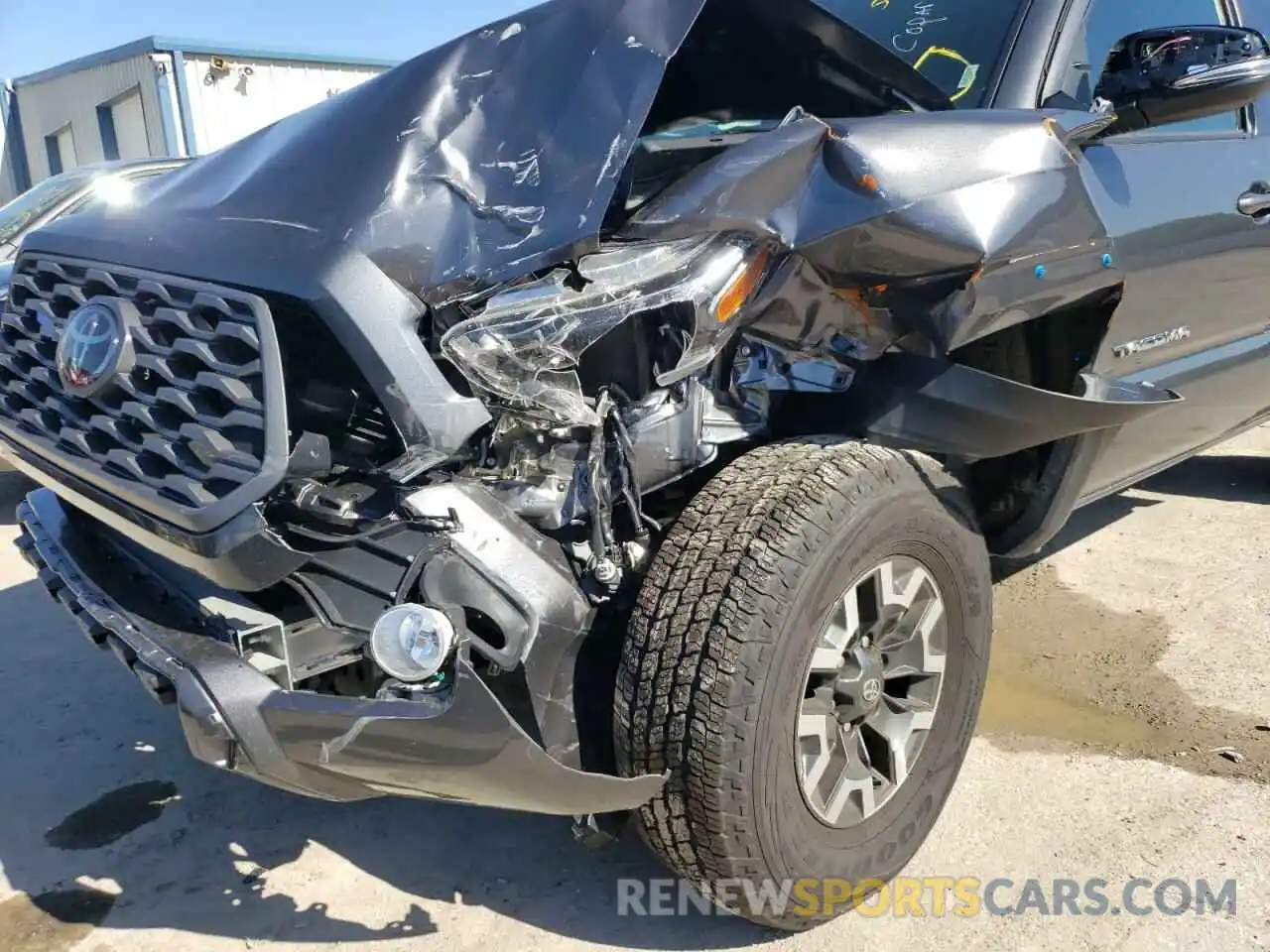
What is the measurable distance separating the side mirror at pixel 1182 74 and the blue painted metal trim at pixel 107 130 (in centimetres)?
1771

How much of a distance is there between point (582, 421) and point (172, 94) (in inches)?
622

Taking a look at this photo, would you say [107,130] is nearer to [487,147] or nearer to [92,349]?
[92,349]

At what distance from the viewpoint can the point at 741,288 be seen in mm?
2102

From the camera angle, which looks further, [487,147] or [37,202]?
[37,202]

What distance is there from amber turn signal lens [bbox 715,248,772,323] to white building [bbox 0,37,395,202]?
13028mm

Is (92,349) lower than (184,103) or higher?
lower

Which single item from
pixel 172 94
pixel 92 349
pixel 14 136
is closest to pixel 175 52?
pixel 172 94

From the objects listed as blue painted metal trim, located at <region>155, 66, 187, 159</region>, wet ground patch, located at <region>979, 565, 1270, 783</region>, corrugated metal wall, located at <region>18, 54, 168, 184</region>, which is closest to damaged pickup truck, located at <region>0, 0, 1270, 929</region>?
wet ground patch, located at <region>979, 565, 1270, 783</region>

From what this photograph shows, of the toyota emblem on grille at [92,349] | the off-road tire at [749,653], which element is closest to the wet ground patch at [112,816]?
the toyota emblem on grille at [92,349]

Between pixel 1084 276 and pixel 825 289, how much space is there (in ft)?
2.39

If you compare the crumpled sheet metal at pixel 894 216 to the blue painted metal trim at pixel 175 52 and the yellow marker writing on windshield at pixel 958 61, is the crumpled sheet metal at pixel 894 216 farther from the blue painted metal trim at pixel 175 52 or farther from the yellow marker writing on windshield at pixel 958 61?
the blue painted metal trim at pixel 175 52

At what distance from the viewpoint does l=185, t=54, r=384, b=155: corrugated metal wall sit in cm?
1554

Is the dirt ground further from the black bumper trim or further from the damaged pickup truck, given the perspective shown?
the black bumper trim

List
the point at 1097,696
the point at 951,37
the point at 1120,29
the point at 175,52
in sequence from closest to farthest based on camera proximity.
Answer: the point at 951,37 → the point at 1120,29 → the point at 1097,696 → the point at 175,52
